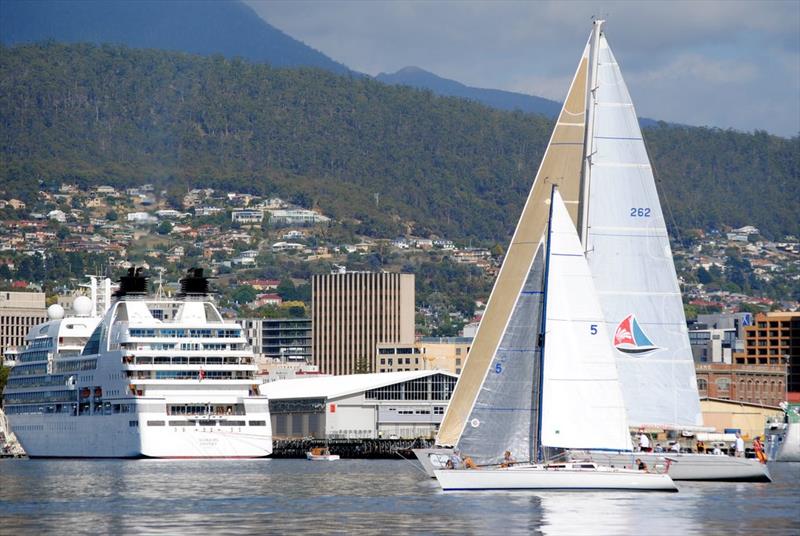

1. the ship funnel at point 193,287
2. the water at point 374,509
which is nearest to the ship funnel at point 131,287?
the ship funnel at point 193,287

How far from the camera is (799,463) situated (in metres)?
112

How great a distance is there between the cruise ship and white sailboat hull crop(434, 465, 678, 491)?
53437mm

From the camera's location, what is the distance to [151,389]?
107 meters

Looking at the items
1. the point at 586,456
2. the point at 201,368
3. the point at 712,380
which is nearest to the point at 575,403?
the point at 586,456

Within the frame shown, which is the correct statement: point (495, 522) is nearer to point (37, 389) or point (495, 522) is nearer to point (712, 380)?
point (37, 389)

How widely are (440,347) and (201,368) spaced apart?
269 feet

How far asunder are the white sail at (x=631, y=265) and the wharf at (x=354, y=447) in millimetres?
68599

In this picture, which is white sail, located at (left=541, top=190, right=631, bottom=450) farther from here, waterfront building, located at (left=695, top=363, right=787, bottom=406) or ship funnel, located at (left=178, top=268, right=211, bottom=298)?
waterfront building, located at (left=695, top=363, right=787, bottom=406)

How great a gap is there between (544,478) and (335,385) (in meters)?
95.6

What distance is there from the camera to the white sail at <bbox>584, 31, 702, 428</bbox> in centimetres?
5747

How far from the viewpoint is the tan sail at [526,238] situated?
57406 mm

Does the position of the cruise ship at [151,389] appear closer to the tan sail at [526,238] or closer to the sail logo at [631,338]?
the tan sail at [526,238]

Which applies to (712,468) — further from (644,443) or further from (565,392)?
(565,392)

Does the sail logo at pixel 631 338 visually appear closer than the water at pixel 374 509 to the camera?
No
